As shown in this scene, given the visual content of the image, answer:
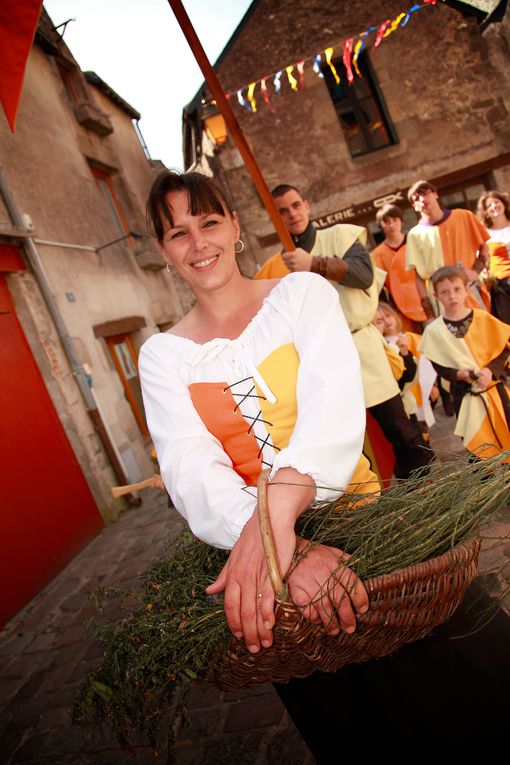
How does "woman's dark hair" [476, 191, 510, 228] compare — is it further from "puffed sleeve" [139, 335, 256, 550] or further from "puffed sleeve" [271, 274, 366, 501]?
"puffed sleeve" [139, 335, 256, 550]

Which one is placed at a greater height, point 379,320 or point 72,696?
point 379,320

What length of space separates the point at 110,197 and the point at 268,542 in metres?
9.85

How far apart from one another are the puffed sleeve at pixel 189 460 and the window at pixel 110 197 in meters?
8.15

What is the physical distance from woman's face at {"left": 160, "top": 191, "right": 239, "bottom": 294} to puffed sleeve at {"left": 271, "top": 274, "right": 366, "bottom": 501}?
0.29 metres

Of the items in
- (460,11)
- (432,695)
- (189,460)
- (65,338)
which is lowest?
(432,695)

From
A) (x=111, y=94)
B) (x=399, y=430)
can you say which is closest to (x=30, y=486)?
(x=399, y=430)

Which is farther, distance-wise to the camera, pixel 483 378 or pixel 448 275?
pixel 448 275

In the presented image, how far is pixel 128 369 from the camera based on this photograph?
8352 millimetres

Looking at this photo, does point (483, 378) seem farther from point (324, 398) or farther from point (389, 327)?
point (324, 398)

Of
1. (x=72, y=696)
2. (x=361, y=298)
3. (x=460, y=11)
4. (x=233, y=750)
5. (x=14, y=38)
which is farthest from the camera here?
(x=460, y=11)

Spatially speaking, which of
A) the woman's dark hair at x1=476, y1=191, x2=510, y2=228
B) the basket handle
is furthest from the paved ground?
the woman's dark hair at x1=476, y1=191, x2=510, y2=228

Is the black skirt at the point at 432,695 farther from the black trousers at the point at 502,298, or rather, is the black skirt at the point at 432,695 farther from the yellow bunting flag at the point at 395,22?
the yellow bunting flag at the point at 395,22

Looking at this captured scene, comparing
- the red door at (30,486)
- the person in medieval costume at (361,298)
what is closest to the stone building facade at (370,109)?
the red door at (30,486)

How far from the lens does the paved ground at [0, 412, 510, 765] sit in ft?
6.91
